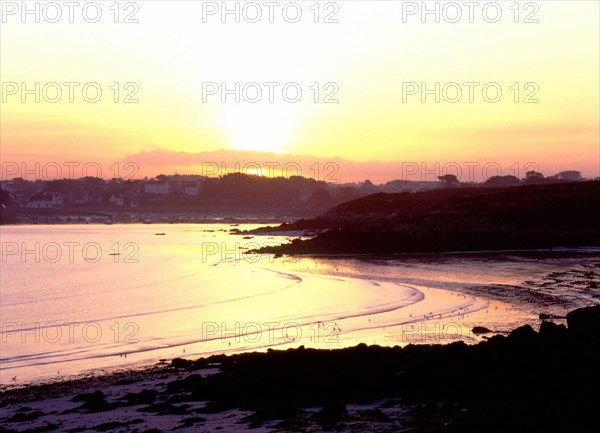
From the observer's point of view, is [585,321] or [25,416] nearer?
[585,321]

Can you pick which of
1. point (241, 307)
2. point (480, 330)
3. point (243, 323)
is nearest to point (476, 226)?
point (241, 307)

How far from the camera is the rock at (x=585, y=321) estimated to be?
16719 mm

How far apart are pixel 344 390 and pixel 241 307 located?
20.5 m

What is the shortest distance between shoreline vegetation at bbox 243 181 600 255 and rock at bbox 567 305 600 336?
49.6 meters

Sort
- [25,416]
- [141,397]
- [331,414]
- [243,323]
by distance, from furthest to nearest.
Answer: [243,323], [141,397], [25,416], [331,414]

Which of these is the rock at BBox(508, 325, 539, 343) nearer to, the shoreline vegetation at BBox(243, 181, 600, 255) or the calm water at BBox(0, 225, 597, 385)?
the calm water at BBox(0, 225, 597, 385)

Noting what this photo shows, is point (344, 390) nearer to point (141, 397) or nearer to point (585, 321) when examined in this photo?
point (141, 397)

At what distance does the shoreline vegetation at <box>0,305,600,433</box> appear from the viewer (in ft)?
50.4

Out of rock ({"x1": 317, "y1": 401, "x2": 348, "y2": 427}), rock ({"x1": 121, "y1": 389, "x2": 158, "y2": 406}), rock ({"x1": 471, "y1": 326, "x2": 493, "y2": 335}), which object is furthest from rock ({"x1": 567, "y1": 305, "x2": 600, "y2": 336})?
rock ({"x1": 121, "y1": 389, "x2": 158, "y2": 406})

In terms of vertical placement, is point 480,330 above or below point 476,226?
below

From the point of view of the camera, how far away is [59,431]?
53.9 ft

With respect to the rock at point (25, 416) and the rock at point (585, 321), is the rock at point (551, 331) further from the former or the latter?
the rock at point (25, 416)

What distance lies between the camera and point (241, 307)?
37938 mm

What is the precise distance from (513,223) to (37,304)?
162 feet
